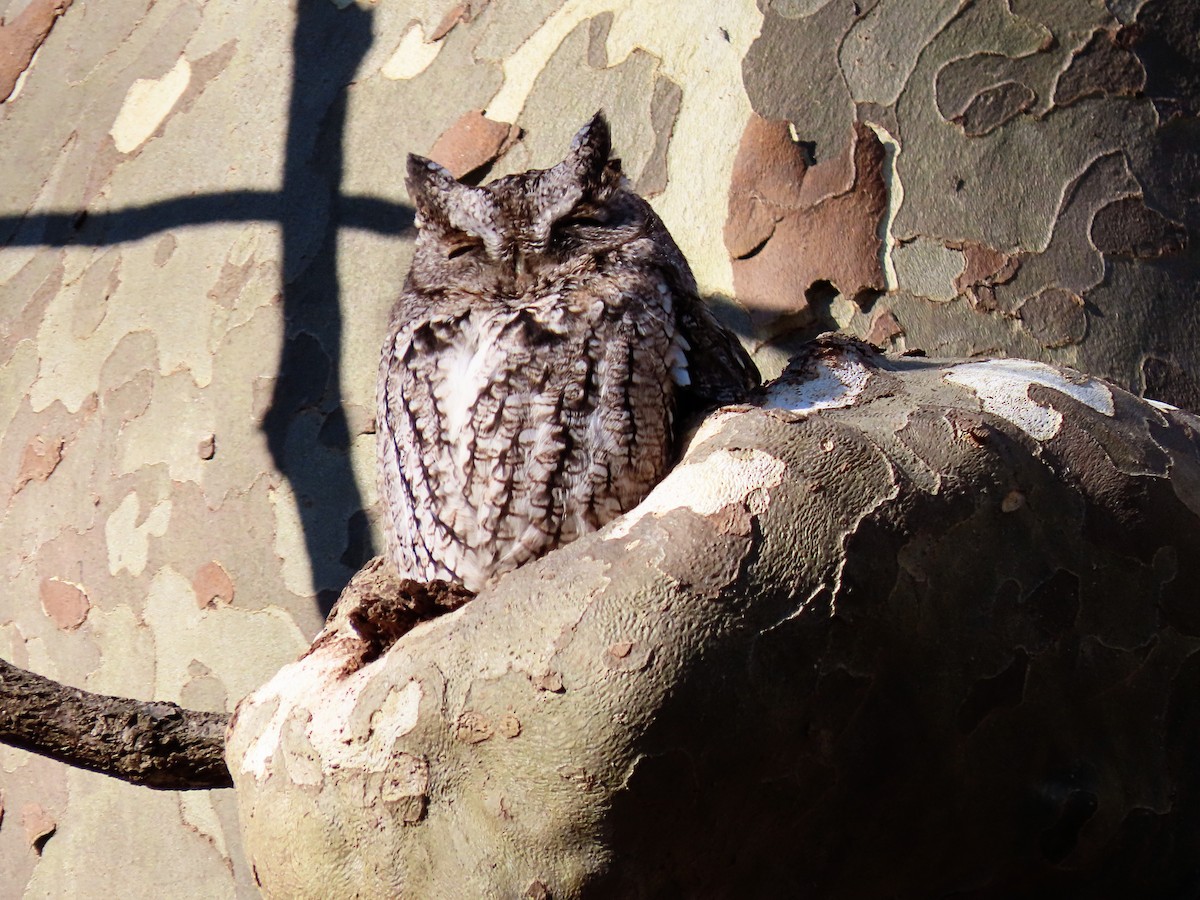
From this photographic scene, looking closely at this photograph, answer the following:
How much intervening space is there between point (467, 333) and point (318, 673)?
2.32ft

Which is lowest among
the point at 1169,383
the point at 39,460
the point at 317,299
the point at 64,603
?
the point at 64,603

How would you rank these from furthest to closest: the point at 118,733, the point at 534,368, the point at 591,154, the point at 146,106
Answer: the point at 146,106 < the point at 591,154 < the point at 534,368 < the point at 118,733

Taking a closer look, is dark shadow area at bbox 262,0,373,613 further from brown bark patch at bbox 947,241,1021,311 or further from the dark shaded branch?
brown bark patch at bbox 947,241,1021,311

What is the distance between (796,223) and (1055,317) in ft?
1.74

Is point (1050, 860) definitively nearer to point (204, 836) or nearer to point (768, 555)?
point (768, 555)

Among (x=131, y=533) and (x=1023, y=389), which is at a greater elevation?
(x=1023, y=389)

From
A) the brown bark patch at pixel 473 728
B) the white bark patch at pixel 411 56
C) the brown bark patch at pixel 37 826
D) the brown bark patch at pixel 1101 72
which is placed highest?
the white bark patch at pixel 411 56

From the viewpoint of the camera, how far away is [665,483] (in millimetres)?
1436

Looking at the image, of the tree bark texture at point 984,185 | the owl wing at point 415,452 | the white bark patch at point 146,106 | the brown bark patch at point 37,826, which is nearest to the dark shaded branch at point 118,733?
the owl wing at point 415,452

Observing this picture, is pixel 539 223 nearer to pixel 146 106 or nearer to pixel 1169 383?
pixel 1169 383

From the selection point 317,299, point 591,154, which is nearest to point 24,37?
point 317,299

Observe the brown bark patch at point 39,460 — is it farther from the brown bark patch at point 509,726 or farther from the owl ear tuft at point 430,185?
the brown bark patch at point 509,726

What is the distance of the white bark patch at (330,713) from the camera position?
53.0 inches

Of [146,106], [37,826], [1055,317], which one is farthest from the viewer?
[146,106]
